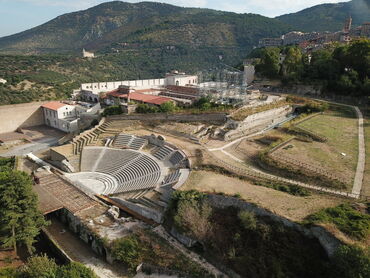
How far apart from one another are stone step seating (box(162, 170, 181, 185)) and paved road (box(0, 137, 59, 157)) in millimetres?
25383

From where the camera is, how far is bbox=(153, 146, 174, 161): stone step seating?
97.6ft

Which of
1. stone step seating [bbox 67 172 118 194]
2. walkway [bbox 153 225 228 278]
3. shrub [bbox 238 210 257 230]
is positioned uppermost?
shrub [bbox 238 210 257 230]

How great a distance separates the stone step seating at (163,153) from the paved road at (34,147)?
20879 mm

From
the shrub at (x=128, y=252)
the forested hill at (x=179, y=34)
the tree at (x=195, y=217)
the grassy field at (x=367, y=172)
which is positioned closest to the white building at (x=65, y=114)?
the shrub at (x=128, y=252)

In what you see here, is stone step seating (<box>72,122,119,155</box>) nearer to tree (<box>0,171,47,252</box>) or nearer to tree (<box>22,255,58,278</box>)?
tree (<box>0,171,47,252</box>)

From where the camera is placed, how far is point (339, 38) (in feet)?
263

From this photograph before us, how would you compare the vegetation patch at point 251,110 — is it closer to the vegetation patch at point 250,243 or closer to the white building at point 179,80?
the vegetation patch at point 250,243

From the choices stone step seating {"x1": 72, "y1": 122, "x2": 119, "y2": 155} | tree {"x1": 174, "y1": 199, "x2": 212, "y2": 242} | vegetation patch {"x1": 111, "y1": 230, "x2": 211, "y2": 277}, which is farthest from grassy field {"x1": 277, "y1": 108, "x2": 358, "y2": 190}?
stone step seating {"x1": 72, "y1": 122, "x2": 119, "y2": 155}

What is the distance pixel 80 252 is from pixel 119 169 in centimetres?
1132

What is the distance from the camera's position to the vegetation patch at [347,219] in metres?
14.7

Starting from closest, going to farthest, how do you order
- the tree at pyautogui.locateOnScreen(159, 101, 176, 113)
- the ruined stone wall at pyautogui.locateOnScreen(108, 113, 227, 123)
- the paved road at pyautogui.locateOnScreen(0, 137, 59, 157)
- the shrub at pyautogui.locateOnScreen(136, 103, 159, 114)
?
the ruined stone wall at pyautogui.locateOnScreen(108, 113, 227, 123), the paved road at pyautogui.locateOnScreen(0, 137, 59, 157), the tree at pyautogui.locateOnScreen(159, 101, 176, 113), the shrub at pyautogui.locateOnScreen(136, 103, 159, 114)

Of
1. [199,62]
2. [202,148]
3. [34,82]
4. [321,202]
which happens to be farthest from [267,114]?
[199,62]

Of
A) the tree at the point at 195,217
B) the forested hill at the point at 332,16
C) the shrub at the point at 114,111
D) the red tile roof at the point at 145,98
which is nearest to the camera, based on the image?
the tree at the point at 195,217

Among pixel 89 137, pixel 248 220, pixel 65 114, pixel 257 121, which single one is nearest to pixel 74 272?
pixel 248 220
